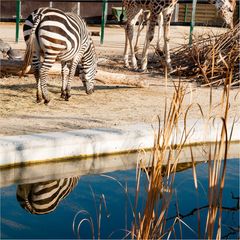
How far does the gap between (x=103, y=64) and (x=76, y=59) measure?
12.5ft

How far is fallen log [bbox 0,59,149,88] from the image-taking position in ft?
32.0

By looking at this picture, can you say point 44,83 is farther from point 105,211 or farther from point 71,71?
point 105,211

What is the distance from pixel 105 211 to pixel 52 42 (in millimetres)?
3671

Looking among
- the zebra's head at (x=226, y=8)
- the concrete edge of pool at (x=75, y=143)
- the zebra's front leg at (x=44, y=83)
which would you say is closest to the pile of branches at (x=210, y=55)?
the zebra's head at (x=226, y=8)

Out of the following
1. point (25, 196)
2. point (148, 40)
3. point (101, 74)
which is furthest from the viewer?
point (148, 40)

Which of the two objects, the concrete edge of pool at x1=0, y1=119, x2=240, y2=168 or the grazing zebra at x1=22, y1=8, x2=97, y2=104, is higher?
the grazing zebra at x1=22, y1=8, x2=97, y2=104

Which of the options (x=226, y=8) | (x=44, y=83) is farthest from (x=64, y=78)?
(x=226, y=8)

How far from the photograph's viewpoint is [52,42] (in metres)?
8.34

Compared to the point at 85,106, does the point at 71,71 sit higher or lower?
higher

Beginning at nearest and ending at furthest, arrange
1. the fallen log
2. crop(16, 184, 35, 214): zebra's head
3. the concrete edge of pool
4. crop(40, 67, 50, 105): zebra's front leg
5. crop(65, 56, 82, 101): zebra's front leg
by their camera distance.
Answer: crop(16, 184, 35, 214): zebra's head → the concrete edge of pool → crop(40, 67, 50, 105): zebra's front leg → crop(65, 56, 82, 101): zebra's front leg → the fallen log

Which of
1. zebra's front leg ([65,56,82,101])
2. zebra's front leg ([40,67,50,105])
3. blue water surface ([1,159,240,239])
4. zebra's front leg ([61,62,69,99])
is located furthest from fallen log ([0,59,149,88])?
blue water surface ([1,159,240,239])

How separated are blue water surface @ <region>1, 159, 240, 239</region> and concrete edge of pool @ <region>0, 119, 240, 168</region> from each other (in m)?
0.27

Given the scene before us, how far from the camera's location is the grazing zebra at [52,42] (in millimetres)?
8336

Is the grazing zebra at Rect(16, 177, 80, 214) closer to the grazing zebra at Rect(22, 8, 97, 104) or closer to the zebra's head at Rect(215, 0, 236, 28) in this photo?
the grazing zebra at Rect(22, 8, 97, 104)
